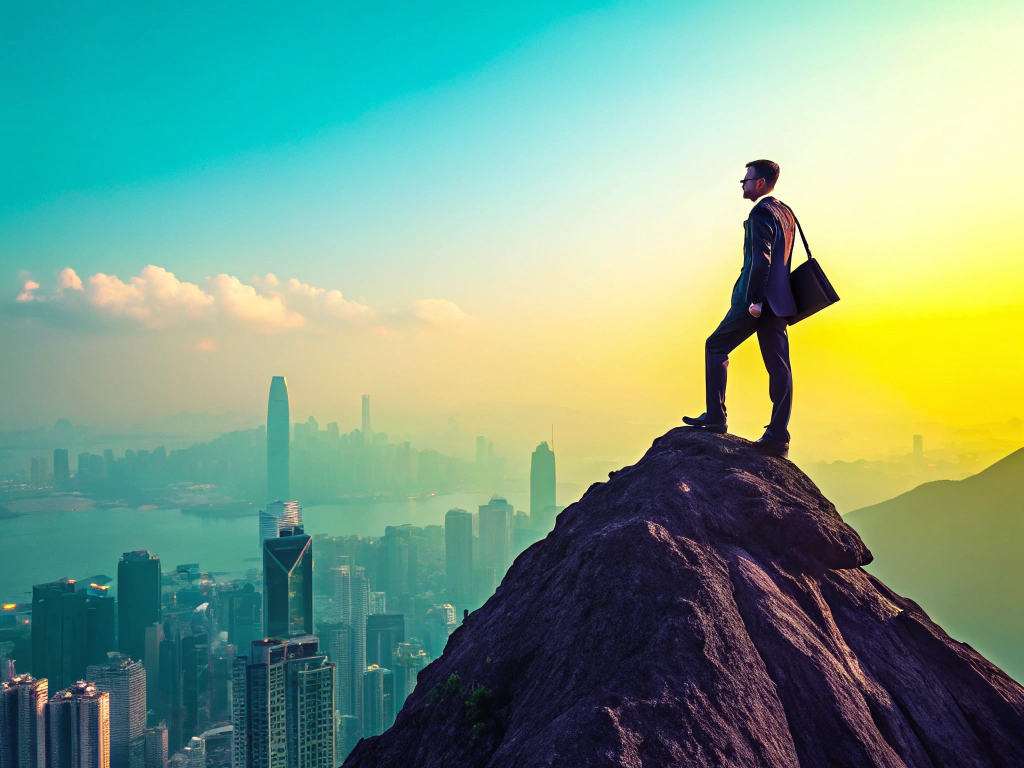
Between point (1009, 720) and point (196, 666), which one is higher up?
point (1009, 720)

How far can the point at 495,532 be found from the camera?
70.2m

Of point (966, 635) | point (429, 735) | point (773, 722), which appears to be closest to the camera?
point (773, 722)

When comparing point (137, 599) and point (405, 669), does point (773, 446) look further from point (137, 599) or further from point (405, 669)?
point (137, 599)

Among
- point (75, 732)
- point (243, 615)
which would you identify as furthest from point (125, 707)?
point (243, 615)

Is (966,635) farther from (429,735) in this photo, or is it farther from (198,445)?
(198,445)

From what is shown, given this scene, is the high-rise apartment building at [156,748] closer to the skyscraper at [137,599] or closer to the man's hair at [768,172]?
the skyscraper at [137,599]

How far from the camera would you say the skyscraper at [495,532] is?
69188 mm

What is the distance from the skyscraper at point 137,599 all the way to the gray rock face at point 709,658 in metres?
54.7

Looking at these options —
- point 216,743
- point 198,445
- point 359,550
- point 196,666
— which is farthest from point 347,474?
point 216,743

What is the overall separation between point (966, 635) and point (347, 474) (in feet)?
288

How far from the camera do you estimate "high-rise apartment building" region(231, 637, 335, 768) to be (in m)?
31.0

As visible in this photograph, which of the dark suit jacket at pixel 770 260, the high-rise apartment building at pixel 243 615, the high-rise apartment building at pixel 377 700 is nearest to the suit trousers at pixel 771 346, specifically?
the dark suit jacket at pixel 770 260

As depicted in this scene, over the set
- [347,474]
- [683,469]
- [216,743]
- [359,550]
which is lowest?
[216,743]

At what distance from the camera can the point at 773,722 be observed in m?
3.90
